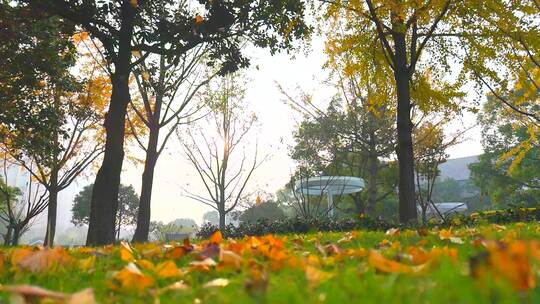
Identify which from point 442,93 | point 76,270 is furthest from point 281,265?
point 442,93

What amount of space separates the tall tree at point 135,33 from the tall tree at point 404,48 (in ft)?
6.40

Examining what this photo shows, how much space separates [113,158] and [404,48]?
24.2 feet

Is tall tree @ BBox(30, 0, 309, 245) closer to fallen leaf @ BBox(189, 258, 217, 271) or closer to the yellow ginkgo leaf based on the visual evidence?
the yellow ginkgo leaf

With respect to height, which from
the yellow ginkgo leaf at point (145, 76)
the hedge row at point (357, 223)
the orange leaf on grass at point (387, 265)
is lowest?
the orange leaf on grass at point (387, 265)

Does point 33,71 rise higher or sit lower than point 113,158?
higher

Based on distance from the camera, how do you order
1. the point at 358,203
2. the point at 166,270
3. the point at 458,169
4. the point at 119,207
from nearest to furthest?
the point at 166,270
the point at 358,203
the point at 119,207
the point at 458,169

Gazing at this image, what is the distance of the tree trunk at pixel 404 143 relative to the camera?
9.74 meters

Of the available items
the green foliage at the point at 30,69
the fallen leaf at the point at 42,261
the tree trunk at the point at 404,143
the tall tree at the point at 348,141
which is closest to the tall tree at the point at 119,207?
the tall tree at the point at 348,141

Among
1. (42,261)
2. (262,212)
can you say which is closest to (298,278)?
(42,261)

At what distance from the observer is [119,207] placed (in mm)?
32469

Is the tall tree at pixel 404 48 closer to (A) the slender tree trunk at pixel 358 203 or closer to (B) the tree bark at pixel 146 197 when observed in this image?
(B) the tree bark at pixel 146 197

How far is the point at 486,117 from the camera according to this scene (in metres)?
32.2

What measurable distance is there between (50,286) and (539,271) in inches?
71.0

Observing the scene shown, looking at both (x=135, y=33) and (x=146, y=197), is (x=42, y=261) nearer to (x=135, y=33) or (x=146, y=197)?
(x=135, y=33)
